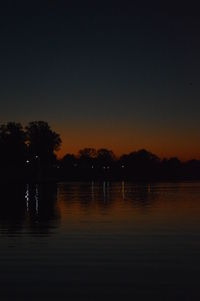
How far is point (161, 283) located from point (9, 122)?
609ft

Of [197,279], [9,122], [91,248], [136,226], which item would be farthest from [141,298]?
[9,122]

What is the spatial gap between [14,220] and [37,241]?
1205 centimetres

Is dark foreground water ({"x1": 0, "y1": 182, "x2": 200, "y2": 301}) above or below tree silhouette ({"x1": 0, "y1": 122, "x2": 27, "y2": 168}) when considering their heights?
below

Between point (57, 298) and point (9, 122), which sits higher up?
point (9, 122)

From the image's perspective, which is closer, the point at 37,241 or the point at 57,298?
the point at 57,298

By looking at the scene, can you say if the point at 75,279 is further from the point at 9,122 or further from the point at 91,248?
the point at 9,122

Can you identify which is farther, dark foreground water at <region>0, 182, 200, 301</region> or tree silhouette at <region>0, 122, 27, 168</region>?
tree silhouette at <region>0, 122, 27, 168</region>

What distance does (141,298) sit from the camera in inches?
521

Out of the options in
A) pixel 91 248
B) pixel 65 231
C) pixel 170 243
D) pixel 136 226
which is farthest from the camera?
pixel 136 226

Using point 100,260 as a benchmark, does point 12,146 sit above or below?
above

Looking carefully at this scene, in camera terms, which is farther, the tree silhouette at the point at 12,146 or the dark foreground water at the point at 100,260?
the tree silhouette at the point at 12,146

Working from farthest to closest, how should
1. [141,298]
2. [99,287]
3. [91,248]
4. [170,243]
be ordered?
1. [170,243]
2. [91,248]
3. [99,287]
4. [141,298]

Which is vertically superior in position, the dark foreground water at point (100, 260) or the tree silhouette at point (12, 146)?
the tree silhouette at point (12, 146)

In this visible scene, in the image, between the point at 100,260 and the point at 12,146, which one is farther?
the point at 12,146
